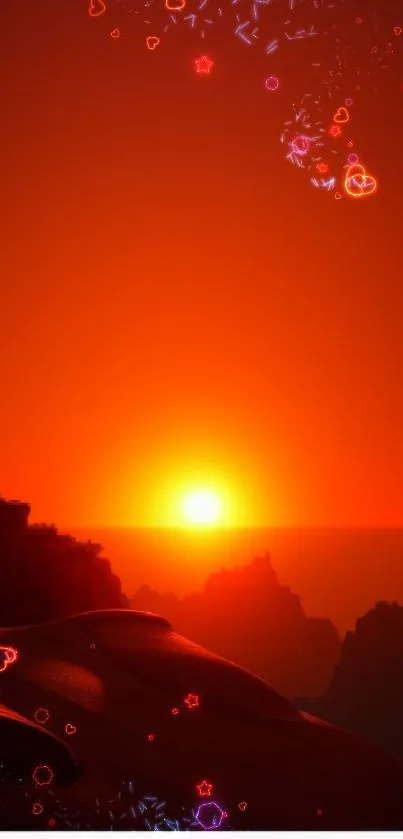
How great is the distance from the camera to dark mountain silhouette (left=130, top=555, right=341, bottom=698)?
2125 inches

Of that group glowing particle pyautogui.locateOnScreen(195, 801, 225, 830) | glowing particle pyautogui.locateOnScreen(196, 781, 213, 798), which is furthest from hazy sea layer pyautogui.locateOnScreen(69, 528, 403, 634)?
glowing particle pyautogui.locateOnScreen(195, 801, 225, 830)

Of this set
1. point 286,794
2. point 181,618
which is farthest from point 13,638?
point 181,618

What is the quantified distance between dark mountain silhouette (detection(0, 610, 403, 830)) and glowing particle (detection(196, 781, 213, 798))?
0.02 m

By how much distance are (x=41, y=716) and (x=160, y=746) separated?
1274 mm

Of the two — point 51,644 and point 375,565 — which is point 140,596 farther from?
point 51,644

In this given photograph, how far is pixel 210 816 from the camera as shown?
24.3 ft

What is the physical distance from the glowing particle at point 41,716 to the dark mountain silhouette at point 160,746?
23 mm

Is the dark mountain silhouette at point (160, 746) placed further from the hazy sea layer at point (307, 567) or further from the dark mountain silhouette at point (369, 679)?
the hazy sea layer at point (307, 567)

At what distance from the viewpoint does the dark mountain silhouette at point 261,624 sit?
53969 mm

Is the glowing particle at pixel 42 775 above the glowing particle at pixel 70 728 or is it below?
below

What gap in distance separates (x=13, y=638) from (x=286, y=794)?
4365mm

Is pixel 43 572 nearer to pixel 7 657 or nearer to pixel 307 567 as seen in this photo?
pixel 7 657

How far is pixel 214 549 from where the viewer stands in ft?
209

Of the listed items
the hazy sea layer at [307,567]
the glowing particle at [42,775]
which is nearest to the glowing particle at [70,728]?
the glowing particle at [42,775]
